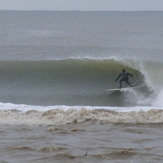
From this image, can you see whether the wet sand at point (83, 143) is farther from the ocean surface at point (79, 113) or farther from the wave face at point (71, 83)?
the wave face at point (71, 83)

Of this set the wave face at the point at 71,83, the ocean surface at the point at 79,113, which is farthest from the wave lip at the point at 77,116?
the wave face at the point at 71,83

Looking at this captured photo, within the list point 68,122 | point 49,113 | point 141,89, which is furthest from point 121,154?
point 141,89

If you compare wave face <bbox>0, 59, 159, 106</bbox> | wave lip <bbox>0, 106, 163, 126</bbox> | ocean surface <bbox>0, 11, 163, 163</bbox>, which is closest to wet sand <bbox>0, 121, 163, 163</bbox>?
ocean surface <bbox>0, 11, 163, 163</bbox>

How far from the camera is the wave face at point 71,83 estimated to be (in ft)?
53.3

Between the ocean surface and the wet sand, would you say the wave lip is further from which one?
the wet sand

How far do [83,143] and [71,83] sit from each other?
29.9 ft

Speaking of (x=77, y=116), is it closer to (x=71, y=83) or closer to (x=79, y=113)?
(x=79, y=113)

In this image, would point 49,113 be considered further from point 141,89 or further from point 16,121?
point 141,89

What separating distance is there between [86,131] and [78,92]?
6637 millimetres

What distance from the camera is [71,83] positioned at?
1891 centimetres

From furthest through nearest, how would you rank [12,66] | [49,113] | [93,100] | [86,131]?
[12,66]
[93,100]
[49,113]
[86,131]

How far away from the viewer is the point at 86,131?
1106 centimetres

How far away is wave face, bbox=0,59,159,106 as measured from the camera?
16234 millimetres

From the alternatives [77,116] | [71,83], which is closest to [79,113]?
[77,116]
